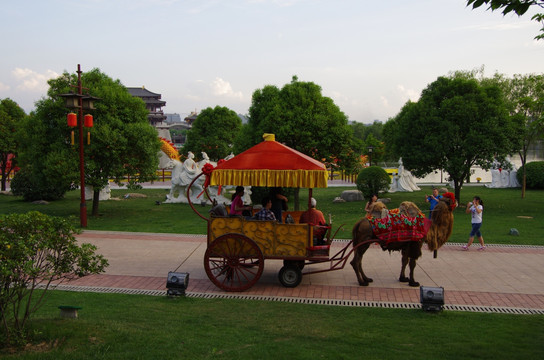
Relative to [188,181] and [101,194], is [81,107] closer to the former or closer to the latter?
[188,181]

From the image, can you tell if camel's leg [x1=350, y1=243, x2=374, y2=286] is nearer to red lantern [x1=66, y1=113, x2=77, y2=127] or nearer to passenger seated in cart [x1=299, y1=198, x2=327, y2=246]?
passenger seated in cart [x1=299, y1=198, x2=327, y2=246]

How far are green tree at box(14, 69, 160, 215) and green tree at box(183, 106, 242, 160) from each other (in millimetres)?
23374

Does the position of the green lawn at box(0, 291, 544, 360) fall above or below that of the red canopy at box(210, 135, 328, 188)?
below

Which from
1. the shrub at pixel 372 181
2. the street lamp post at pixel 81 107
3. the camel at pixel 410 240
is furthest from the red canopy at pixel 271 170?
the shrub at pixel 372 181

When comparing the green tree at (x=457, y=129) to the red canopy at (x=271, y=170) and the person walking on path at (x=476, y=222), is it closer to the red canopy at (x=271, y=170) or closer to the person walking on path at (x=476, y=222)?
the person walking on path at (x=476, y=222)

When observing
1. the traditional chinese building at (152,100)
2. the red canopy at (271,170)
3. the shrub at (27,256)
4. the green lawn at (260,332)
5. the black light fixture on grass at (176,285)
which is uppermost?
the traditional chinese building at (152,100)

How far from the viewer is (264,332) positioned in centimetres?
641

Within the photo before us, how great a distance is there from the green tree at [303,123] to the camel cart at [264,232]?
10.7 metres

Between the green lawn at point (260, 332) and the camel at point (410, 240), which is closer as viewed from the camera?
the green lawn at point (260, 332)

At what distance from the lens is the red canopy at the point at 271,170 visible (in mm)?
8914

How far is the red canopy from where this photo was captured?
8.91 meters

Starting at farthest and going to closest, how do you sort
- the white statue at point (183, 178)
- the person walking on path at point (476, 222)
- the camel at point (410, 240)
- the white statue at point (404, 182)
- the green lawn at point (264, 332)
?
the white statue at point (404, 182)
the white statue at point (183, 178)
the person walking on path at point (476, 222)
the camel at point (410, 240)
the green lawn at point (264, 332)

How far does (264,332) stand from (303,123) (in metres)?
14.5

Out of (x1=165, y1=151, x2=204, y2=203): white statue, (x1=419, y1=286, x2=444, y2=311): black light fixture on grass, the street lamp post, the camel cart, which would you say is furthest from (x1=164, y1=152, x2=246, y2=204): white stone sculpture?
Result: (x1=419, y1=286, x2=444, y2=311): black light fixture on grass
